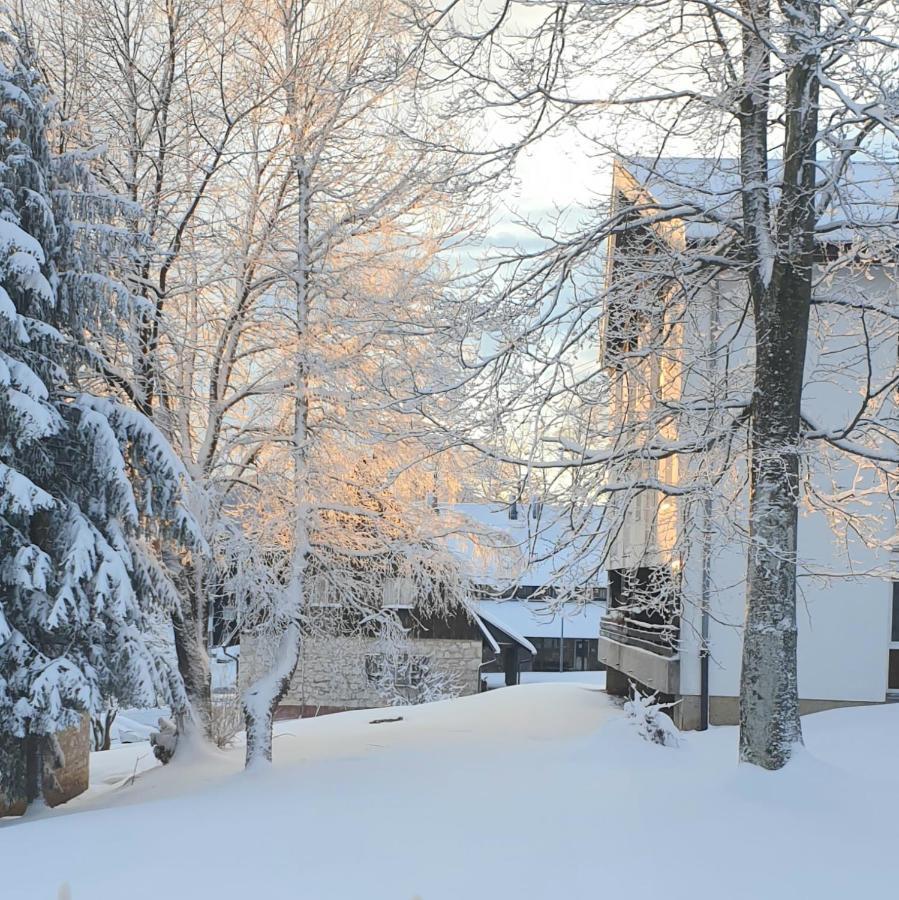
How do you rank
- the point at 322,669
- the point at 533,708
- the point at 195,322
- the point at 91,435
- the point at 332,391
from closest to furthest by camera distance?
the point at 91,435 → the point at 332,391 → the point at 195,322 → the point at 533,708 → the point at 322,669

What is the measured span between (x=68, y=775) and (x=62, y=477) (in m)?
3.71

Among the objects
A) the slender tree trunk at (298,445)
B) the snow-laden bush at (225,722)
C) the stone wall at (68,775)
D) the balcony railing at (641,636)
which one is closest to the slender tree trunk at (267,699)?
the slender tree trunk at (298,445)

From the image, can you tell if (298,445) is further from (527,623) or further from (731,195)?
(527,623)

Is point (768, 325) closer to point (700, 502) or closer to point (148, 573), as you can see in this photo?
point (700, 502)

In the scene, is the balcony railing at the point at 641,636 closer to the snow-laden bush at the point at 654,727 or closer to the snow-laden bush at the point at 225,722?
the snow-laden bush at the point at 654,727

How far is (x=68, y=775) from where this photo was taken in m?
11.2

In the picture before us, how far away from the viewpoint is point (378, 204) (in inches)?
466

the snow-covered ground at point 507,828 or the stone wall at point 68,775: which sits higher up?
the snow-covered ground at point 507,828

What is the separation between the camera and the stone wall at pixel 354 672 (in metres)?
22.7

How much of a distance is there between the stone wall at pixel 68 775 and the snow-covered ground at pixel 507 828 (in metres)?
0.46

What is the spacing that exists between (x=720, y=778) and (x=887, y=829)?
1.56 meters

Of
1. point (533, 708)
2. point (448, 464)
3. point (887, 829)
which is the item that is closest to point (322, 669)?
point (533, 708)

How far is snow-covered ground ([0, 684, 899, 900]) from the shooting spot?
5.73 m

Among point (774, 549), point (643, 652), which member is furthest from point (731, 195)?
point (643, 652)
